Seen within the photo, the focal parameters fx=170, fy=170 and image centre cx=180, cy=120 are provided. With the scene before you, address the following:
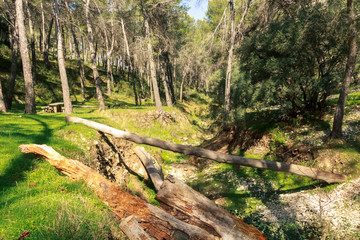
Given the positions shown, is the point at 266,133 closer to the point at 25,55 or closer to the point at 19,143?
the point at 19,143

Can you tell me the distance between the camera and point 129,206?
3.88 metres

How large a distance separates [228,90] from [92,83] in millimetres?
32011

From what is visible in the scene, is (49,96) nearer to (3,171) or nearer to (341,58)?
(3,171)

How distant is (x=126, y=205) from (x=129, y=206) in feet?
0.28

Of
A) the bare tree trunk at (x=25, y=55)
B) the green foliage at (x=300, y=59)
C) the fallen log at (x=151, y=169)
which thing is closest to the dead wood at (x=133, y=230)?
the fallen log at (x=151, y=169)

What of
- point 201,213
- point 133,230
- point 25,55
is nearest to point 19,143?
point 133,230

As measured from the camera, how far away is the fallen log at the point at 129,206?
3.18m

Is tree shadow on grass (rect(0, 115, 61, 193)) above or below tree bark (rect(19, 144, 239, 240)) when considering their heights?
above

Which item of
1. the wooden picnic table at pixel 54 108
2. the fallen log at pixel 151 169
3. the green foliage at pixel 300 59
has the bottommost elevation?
the fallen log at pixel 151 169

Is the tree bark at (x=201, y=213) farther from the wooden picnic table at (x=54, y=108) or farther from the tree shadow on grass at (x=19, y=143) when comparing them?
the wooden picnic table at (x=54, y=108)

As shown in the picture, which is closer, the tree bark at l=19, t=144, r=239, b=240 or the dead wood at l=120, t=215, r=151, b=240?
the dead wood at l=120, t=215, r=151, b=240

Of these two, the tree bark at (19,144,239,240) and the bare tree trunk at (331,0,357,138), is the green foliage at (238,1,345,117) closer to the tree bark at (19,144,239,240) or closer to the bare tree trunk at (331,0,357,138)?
the bare tree trunk at (331,0,357,138)

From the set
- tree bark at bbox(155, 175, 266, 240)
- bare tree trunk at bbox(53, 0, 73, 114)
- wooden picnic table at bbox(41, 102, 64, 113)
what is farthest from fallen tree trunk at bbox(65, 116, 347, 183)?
wooden picnic table at bbox(41, 102, 64, 113)

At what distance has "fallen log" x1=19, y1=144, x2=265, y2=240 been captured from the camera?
318 cm
